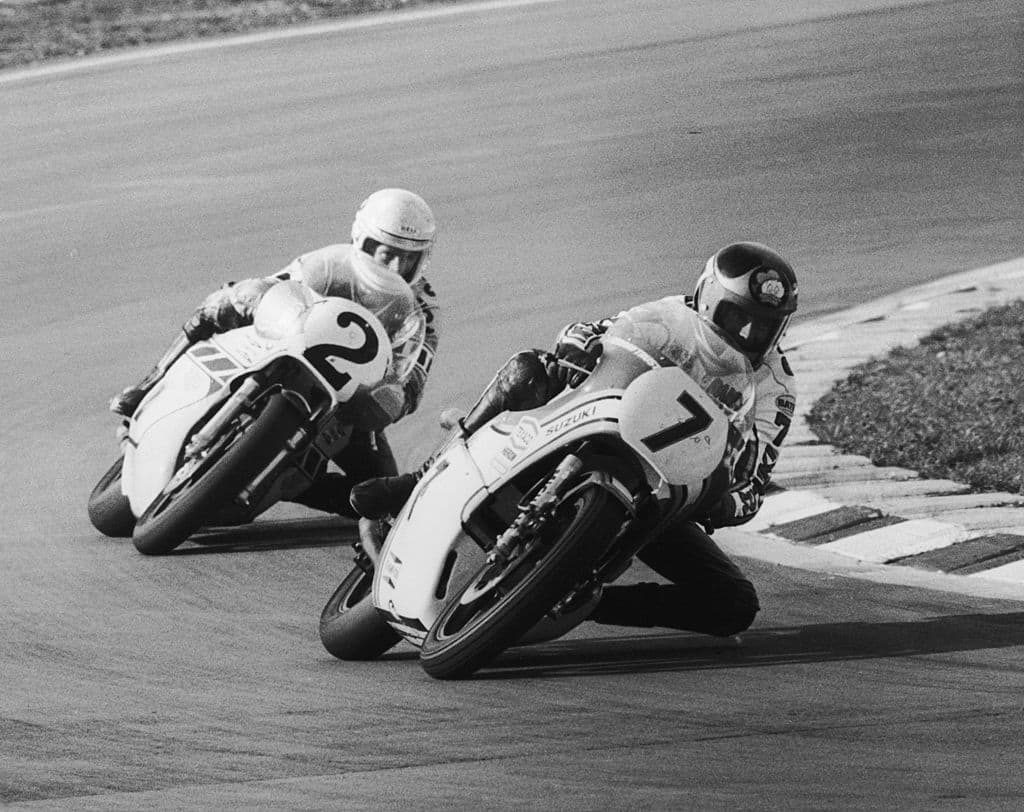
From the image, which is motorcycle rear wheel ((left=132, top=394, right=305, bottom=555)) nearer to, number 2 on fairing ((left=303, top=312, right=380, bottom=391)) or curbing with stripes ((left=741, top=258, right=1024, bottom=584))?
number 2 on fairing ((left=303, top=312, right=380, bottom=391))

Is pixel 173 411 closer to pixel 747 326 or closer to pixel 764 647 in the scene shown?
pixel 747 326

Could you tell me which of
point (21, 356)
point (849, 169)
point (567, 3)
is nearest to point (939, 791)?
point (21, 356)

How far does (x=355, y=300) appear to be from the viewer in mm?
9062

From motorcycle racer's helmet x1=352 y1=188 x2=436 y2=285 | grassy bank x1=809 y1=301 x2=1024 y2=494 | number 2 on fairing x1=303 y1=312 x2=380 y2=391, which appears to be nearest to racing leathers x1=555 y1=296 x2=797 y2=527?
number 2 on fairing x1=303 y1=312 x2=380 y2=391

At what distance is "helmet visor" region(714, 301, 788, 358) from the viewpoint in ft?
22.9

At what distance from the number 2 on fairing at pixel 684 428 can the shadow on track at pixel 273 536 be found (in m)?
2.64

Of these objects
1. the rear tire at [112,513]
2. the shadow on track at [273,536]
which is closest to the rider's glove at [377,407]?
the shadow on track at [273,536]

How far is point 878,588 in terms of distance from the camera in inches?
306

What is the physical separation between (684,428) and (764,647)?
104 cm

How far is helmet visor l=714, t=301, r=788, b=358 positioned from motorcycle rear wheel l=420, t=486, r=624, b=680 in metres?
1.05

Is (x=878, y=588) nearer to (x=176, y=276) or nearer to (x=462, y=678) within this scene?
(x=462, y=678)

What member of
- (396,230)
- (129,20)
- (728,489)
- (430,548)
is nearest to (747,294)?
(728,489)

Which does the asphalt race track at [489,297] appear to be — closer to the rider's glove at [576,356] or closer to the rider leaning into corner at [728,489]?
the rider leaning into corner at [728,489]

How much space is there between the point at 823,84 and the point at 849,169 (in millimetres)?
2739
